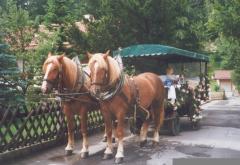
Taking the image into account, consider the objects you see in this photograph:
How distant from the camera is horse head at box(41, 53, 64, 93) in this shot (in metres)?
7.99

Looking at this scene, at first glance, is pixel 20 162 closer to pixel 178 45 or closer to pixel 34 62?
pixel 34 62

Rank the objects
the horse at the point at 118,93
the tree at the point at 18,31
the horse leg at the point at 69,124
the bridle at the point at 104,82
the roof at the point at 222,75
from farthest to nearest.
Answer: the roof at the point at 222,75, the tree at the point at 18,31, the horse leg at the point at 69,124, the horse at the point at 118,93, the bridle at the point at 104,82

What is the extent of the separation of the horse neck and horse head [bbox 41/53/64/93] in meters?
0.21

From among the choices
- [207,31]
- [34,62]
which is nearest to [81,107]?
[34,62]

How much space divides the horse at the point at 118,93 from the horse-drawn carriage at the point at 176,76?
122cm

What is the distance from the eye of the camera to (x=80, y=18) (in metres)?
19.5

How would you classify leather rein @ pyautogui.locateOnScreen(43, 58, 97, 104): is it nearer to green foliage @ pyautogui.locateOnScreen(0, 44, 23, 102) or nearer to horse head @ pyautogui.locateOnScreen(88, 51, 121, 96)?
horse head @ pyautogui.locateOnScreen(88, 51, 121, 96)

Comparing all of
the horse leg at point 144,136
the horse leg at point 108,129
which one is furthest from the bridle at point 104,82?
the horse leg at point 144,136

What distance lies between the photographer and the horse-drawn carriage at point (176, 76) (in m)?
11.4

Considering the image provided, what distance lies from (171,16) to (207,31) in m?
2.91

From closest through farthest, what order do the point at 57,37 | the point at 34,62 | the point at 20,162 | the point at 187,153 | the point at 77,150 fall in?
the point at 20,162 < the point at 187,153 < the point at 77,150 < the point at 34,62 < the point at 57,37

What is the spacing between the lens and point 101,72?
305 inches

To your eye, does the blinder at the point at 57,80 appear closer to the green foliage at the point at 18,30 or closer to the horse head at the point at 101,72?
the horse head at the point at 101,72

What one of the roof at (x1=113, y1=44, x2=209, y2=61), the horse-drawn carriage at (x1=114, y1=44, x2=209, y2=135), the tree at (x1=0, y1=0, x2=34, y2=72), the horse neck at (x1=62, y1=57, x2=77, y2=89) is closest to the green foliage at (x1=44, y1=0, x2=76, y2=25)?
the tree at (x1=0, y1=0, x2=34, y2=72)
